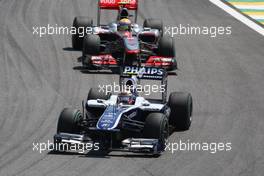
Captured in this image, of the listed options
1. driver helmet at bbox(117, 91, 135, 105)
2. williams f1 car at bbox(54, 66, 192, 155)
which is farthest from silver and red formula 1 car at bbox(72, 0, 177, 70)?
driver helmet at bbox(117, 91, 135, 105)

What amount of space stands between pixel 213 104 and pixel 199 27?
11.0m

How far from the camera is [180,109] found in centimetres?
2288

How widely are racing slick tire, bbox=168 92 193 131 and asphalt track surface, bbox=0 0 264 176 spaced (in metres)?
0.35

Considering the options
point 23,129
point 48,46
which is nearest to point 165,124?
point 23,129

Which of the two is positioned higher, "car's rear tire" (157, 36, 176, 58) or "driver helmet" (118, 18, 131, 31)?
"driver helmet" (118, 18, 131, 31)

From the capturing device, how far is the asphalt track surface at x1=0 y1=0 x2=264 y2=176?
20.1m

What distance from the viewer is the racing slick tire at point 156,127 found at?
21.0m

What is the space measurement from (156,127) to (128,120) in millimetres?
931

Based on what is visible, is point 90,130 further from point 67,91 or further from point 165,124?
point 67,91

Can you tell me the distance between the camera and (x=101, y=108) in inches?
872

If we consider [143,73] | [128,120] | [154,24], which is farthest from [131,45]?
[128,120]

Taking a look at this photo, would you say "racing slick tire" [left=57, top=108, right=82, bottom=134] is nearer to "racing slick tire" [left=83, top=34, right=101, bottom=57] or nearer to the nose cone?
the nose cone

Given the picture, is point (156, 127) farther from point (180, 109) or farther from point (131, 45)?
point (131, 45)

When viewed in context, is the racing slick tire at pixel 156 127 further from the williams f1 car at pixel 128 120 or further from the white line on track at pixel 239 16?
the white line on track at pixel 239 16
